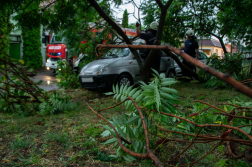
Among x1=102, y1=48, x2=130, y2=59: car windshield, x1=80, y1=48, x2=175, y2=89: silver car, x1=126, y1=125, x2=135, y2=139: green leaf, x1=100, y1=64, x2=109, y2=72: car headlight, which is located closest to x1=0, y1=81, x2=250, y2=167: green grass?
x1=126, y1=125, x2=135, y2=139: green leaf

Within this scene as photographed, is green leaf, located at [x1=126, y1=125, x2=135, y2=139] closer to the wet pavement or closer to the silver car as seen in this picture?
the silver car

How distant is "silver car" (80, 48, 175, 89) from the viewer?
6.44 meters

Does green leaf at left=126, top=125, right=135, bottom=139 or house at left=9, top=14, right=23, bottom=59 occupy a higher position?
house at left=9, top=14, right=23, bottom=59

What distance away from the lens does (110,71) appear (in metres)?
6.59

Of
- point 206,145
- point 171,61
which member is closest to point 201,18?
point 171,61

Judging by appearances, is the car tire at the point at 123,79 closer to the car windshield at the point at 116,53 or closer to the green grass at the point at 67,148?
the car windshield at the point at 116,53

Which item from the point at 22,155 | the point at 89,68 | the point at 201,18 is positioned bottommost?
the point at 22,155

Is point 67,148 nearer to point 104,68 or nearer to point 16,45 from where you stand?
point 104,68

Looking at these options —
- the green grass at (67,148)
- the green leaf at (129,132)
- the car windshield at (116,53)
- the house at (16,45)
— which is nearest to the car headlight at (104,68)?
the car windshield at (116,53)

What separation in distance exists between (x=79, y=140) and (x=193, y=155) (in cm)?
150

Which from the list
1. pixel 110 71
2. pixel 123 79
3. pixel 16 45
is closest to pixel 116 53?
pixel 123 79

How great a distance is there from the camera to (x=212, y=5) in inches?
342

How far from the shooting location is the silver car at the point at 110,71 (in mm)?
6441

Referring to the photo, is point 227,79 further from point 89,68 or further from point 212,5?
point 212,5
